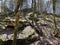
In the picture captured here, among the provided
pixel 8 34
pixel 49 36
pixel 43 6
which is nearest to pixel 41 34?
pixel 49 36

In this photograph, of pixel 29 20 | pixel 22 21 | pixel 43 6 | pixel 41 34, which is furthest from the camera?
pixel 43 6

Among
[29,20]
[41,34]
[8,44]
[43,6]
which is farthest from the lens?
[43,6]

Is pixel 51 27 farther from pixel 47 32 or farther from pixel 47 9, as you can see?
pixel 47 9

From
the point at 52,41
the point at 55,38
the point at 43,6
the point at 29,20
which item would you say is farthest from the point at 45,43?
the point at 43,6

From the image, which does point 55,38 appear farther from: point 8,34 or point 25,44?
point 8,34

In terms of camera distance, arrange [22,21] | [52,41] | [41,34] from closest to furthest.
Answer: [52,41], [41,34], [22,21]

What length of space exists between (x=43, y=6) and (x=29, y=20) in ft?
4.48

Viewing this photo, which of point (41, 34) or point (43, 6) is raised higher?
point (43, 6)

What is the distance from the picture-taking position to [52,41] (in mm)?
4844

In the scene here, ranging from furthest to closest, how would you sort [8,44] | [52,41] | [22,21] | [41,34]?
1. [22,21]
2. [41,34]
3. [52,41]
4. [8,44]

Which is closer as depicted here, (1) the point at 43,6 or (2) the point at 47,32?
(2) the point at 47,32

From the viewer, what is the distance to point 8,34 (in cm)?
480

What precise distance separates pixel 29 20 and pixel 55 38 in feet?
4.32

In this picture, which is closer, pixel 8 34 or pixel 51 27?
pixel 8 34
